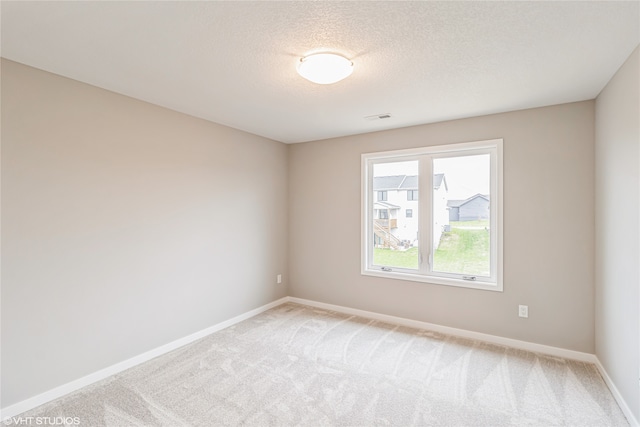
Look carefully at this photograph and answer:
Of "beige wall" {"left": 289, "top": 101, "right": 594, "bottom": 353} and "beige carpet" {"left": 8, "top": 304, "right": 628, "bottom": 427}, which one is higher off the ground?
"beige wall" {"left": 289, "top": 101, "right": 594, "bottom": 353}

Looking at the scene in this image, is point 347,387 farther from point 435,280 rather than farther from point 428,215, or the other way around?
point 428,215

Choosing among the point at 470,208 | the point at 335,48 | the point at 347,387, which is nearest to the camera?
the point at 335,48

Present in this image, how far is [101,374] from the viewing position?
8.44 feet

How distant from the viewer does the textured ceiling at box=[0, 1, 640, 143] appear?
1.61 meters

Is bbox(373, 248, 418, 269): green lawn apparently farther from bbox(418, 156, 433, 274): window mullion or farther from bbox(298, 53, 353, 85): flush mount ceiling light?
bbox(298, 53, 353, 85): flush mount ceiling light

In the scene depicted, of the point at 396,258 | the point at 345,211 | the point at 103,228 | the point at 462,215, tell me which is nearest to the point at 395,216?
the point at 396,258

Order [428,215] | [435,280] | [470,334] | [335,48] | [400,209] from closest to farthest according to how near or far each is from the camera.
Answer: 1. [335,48]
2. [470,334]
3. [435,280]
4. [428,215]
5. [400,209]

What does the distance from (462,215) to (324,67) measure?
2454 mm

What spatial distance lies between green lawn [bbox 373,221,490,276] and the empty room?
0.02 meters

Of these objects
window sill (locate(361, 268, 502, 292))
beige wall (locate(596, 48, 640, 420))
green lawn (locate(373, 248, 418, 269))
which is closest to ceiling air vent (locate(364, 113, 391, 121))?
green lawn (locate(373, 248, 418, 269))

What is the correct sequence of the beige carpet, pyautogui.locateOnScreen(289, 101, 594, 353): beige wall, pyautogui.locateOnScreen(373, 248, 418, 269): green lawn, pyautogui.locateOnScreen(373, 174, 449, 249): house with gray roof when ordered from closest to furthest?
the beige carpet
pyautogui.locateOnScreen(289, 101, 594, 353): beige wall
pyautogui.locateOnScreen(373, 174, 449, 249): house with gray roof
pyautogui.locateOnScreen(373, 248, 418, 269): green lawn

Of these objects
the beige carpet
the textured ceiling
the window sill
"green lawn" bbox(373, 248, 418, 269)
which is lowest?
the beige carpet

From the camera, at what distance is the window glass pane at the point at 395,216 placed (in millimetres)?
3885

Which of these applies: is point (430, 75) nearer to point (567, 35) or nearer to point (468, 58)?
point (468, 58)
